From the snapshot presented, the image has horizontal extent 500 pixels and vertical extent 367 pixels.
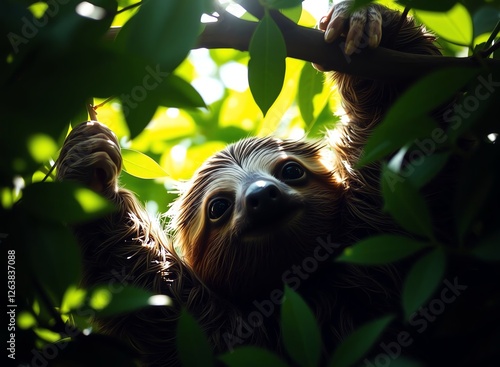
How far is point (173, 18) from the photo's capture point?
1724 mm

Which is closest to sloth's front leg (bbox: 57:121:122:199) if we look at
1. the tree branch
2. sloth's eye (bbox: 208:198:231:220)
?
sloth's eye (bbox: 208:198:231:220)

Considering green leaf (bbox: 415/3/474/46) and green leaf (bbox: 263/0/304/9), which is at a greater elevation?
green leaf (bbox: 415/3/474/46)

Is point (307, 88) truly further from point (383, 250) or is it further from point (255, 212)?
point (383, 250)

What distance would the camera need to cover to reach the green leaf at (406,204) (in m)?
1.80

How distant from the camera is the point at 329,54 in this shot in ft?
9.01

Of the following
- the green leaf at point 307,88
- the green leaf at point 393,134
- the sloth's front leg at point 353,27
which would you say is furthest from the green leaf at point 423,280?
the green leaf at point 307,88

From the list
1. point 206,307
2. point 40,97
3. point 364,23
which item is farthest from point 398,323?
point 40,97

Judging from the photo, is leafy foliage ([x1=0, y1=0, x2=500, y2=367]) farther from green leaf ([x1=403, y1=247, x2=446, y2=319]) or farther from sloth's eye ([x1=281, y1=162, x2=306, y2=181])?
sloth's eye ([x1=281, y1=162, x2=306, y2=181])

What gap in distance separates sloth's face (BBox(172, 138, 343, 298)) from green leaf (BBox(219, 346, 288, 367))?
1.45m

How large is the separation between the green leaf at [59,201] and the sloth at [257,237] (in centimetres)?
154

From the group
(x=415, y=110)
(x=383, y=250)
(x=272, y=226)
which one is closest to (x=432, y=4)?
(x=415, y=110)

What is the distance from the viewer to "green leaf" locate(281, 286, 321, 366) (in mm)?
1845

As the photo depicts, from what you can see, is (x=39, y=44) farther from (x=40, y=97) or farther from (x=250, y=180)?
(x=250, y=180)

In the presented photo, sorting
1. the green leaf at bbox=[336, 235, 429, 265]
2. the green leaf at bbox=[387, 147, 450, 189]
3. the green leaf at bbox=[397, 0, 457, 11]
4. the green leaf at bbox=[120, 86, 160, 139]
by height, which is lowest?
the green leaf at bbox=[336, 235, 429, 265]
